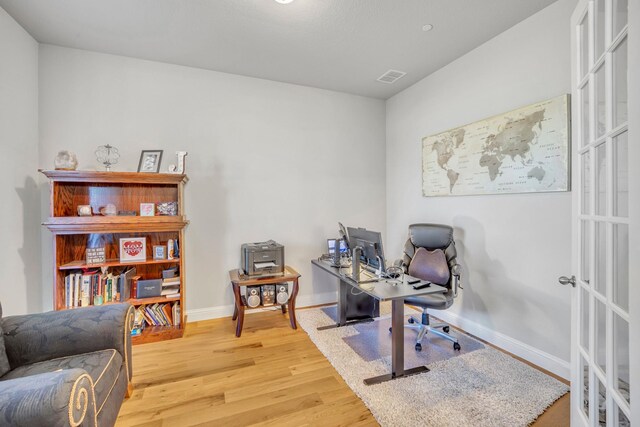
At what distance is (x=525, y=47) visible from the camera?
2.35 m

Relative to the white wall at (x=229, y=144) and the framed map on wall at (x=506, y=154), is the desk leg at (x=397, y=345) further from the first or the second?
the white wall at (x=229, y=144)

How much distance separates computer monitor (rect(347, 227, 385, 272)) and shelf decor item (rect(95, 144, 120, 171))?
243 cm

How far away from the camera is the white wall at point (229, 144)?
279cm

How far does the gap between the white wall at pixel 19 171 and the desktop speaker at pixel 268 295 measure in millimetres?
2026

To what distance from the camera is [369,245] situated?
2.50 metres

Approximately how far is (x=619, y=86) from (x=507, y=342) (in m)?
2.20

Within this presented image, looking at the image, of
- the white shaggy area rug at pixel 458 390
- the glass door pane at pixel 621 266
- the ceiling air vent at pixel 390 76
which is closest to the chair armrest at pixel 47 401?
the white shaggy area rug at pixel 458 390

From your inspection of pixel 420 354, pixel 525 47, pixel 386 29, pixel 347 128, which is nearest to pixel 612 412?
pixel 420 354

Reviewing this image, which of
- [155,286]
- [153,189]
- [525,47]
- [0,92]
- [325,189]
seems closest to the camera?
[0,92]

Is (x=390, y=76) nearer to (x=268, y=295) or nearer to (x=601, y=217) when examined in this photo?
(x=601, y=217)

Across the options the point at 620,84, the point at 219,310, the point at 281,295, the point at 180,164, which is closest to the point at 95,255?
the point at 180,164

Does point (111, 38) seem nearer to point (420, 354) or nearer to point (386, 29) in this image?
point (386, 29)

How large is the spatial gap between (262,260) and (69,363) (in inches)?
66.8

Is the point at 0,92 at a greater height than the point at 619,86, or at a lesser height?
greater
